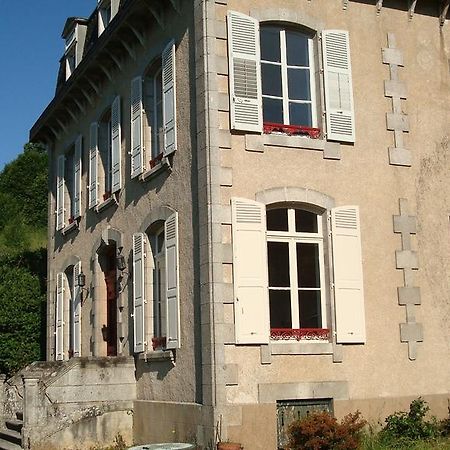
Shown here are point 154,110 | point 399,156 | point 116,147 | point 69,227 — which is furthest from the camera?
point 69,227

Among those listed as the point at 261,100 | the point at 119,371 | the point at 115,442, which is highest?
the point at 261,100

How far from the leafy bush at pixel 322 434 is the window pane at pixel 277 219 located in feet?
8.89

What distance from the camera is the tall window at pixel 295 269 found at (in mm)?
10805

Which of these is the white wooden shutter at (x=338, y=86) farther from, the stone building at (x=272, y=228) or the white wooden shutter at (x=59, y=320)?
the white wooden shutter at (x=59, y=320)

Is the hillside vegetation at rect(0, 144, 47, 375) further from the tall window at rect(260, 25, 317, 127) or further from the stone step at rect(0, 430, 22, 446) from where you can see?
the tall window at rect(260, 25, 317, 127)

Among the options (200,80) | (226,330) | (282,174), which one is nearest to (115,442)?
(226,330)

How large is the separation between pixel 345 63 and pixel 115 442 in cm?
681

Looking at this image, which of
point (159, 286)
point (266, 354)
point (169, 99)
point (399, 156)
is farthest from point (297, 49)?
point (266, 354)

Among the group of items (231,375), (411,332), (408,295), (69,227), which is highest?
(69,227)

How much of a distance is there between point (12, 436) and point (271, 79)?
22.8 feet

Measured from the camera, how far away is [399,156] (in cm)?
1188

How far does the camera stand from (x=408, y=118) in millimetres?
12125

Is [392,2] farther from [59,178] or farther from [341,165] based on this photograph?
[59,178]

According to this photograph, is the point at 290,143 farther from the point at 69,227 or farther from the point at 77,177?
the point at 69,227
